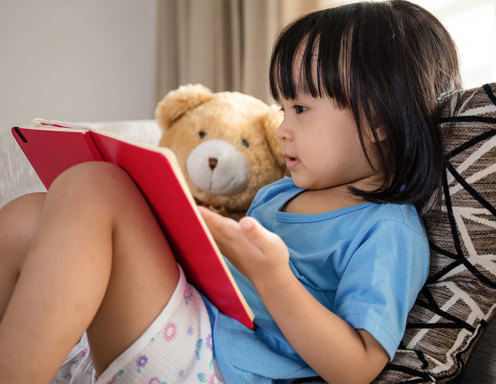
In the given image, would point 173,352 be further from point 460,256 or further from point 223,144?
point 223,144

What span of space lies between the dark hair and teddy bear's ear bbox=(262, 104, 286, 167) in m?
0.39

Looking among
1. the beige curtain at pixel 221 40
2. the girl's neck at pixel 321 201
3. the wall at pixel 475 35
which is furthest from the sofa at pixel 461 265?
the beige curtain at pixel 221 40

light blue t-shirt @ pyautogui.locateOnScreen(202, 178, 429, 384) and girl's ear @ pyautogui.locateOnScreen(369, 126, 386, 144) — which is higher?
girl's ear @ pyautogui.locateOnScreen(369, 126, 386, 144)

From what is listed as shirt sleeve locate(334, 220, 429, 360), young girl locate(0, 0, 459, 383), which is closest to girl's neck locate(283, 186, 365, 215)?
young girl locate(0, 0, 459, 383)

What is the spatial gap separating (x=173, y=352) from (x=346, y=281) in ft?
0.79

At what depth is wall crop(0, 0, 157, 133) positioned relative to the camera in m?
2.12

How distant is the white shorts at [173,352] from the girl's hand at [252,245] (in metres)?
0.11

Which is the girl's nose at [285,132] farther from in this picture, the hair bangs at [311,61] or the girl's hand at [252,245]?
the girl's hand at [252,245]

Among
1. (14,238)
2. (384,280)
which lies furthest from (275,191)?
(14,238)

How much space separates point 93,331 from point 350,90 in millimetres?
493

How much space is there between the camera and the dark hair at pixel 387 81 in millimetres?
717

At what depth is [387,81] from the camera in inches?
28.2

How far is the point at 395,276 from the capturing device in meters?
0.62

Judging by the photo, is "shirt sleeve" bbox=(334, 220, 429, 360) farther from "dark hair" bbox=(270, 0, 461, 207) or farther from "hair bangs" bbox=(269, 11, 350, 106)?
"hair bangs" bbox=(269, 11, 350, 106)
